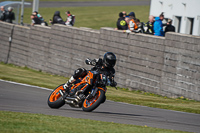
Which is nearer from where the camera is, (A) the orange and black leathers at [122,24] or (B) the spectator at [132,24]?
(B) the spectator at [132,24]

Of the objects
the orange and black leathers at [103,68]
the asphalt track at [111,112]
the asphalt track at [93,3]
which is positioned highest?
the asphalt track at [93,3]

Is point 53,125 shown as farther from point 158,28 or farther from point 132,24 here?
point 132,24

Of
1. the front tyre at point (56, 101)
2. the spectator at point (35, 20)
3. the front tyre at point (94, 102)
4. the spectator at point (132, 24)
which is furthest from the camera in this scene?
the spectator at point (35, 20)

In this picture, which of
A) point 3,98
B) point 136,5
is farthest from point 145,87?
point 136,5

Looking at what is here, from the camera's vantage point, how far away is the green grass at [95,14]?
147 feet

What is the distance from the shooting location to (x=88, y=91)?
33.4 ft

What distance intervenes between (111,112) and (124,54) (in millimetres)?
7076

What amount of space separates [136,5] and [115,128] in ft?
158

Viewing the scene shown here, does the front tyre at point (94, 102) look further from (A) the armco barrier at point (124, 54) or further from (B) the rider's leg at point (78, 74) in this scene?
(A) the armco barrier at point (124, 54)

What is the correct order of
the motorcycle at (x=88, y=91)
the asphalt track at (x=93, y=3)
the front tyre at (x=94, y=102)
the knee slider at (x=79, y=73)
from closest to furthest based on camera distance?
the front tyre at (x=94, y=102) < the motorcycle at (x=88, y=91) < the knee slider at (x=79, y=73) < the asphalt track at (x=93, y=3)

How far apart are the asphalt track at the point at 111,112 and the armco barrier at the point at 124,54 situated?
10.7 feet

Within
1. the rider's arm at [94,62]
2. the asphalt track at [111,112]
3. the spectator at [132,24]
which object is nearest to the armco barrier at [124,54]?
the spectator at [132,24]

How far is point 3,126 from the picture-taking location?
7.26 meters

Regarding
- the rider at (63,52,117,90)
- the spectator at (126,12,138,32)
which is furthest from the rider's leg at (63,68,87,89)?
the spectator at (126,12,138,32)
